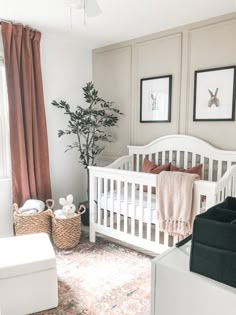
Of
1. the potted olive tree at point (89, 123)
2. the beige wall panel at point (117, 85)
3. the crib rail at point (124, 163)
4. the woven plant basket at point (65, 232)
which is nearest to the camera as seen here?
the woven plant basket at point (65, 232)

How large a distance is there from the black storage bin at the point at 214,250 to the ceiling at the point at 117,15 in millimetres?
2035

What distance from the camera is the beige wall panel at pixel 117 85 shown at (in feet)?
11.2

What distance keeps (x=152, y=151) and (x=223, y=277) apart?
90.7 inches

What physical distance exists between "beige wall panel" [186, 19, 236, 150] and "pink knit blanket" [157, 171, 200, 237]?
73cm

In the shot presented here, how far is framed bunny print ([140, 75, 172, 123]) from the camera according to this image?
3039 mm

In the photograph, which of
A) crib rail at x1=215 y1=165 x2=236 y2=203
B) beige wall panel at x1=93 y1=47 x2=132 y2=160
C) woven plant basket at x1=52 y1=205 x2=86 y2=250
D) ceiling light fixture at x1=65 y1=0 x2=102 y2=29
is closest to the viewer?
ceiling light fixture at x1=65 y1=0 x2=102 y2=29

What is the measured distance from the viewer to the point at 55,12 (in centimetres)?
251

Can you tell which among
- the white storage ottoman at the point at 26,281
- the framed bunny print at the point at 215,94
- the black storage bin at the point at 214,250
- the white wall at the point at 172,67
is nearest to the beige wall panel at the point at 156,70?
the white wall at the point at 172,67

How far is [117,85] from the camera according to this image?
3.51m

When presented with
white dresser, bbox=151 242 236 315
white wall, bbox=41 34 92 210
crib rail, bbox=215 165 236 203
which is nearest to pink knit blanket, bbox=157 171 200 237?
crib rail, bbox=215 165 236 203

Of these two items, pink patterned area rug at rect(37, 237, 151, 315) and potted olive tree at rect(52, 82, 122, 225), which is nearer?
pink patterned area rug at rect(37, 237, 151, 315)

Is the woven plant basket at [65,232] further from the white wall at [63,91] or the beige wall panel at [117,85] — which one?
the beige wall panel at [117,85]

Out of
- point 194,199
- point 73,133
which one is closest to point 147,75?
point 73,133

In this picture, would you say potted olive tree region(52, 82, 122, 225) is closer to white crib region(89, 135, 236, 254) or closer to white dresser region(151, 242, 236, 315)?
white crib region(89, 135, 236, 254)
